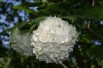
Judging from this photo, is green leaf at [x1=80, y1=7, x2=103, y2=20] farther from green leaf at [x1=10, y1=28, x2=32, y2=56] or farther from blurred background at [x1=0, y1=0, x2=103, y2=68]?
green leaf at [x1=10, y1=28, x2=32, y2=56]

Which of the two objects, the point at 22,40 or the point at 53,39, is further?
the point at 22,40

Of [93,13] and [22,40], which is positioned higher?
[93,13]

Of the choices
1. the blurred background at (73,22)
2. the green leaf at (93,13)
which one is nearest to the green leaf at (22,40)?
the blurred background at (73,22)

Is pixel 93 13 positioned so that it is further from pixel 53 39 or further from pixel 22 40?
pixel 22 40

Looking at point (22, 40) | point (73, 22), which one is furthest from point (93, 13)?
point (22, 40)

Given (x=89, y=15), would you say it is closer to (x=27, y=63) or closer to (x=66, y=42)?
(x=66, y=42)

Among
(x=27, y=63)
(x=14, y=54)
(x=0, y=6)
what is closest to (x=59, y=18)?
(x=14, y=54)

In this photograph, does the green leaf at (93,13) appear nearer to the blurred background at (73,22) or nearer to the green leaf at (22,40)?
the blurred background at (73,22)

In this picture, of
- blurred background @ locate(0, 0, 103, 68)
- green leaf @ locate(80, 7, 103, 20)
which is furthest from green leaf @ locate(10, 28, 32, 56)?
green leaf @ locate(80, 7, 103, 20)
